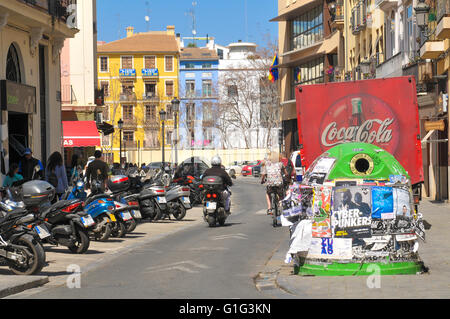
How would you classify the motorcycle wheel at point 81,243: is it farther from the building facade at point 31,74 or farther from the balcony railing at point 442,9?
the balcony railing at point 442,9

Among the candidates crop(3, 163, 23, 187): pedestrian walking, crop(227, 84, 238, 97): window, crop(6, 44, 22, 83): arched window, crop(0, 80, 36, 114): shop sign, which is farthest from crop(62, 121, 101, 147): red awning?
crop(227, 84, 238, 97): window

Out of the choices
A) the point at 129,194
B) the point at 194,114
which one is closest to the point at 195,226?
the point at 129,194

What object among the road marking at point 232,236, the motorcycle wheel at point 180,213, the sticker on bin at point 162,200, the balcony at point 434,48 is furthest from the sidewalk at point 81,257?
the balcony at point 434,48

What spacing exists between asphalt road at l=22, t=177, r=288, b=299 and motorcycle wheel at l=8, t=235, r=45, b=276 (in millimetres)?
672

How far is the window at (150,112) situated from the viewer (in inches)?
4036

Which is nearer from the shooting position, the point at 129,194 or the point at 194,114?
the point at 129,194

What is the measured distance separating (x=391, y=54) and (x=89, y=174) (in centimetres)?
2509

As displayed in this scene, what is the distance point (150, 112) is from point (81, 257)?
294ft

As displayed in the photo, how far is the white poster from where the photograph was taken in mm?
11016

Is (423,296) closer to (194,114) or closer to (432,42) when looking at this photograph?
(432,42)

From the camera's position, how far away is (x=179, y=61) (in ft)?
362

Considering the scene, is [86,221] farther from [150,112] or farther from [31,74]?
[150,112]

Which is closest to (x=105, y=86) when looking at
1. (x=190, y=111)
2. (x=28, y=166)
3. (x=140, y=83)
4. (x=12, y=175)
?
(x=140, y=83)
